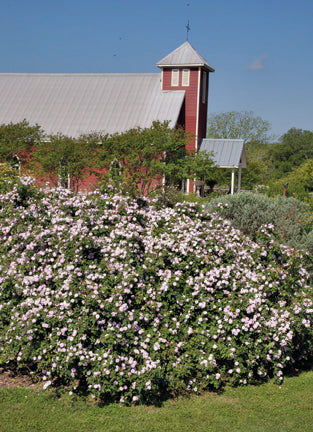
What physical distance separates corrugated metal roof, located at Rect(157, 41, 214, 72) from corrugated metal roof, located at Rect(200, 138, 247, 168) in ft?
16.1

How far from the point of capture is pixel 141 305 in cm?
571

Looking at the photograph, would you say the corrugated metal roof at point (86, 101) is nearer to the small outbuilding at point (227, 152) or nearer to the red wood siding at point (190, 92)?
the red wood siding at point (190, 92)

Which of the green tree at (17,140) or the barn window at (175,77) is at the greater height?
the barn window at (175,77)

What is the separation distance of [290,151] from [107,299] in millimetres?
72507

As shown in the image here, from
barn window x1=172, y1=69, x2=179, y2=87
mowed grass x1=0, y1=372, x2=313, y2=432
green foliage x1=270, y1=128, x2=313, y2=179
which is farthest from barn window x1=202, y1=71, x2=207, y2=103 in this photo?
green foliage x1=270, y1=128, x2=313, y2=179

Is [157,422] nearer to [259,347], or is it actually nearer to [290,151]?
[259,347]

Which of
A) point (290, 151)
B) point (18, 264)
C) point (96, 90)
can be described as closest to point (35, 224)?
point (18, 264)

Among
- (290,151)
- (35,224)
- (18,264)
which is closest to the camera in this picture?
(18,264)

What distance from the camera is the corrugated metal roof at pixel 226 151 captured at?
2784 cm

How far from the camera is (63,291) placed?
5.60m

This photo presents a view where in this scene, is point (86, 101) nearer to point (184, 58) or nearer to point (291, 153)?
point (184, 58)

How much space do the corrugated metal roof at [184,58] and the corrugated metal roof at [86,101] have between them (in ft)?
3.66

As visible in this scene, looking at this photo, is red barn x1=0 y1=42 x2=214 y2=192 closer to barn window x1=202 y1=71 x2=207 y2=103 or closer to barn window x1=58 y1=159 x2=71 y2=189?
barn window x1=202 y1=71 x2=207 y2=103

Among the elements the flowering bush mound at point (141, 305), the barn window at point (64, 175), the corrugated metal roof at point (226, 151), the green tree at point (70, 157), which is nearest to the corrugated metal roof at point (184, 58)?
the corrugated metal roof at point (226, 151)
